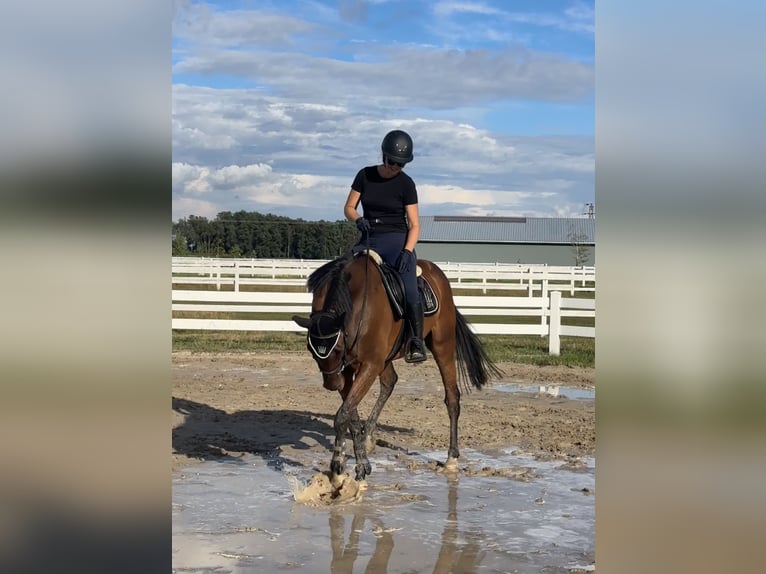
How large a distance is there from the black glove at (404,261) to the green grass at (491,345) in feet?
27.6

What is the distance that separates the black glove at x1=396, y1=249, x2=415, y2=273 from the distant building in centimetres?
5090

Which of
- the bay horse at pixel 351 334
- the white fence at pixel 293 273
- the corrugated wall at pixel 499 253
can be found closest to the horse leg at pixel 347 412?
the bay horse at pixel 351 334

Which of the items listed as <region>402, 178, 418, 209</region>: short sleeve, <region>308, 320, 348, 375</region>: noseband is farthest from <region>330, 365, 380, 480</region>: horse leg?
<region>402, 178, 418, 209</region>: short sleeve

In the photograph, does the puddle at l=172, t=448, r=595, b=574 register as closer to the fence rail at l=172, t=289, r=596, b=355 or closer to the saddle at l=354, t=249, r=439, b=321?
the saddle at l=354, t=249, r=439, b=321

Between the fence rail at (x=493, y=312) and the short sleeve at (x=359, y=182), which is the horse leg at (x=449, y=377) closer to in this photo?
the short sleeve at (x=359, y=182)

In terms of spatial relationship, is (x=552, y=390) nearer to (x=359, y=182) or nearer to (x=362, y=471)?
(x=362, y=471)

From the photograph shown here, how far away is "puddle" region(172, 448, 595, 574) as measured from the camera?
4836 mm

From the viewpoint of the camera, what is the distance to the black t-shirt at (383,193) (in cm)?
679

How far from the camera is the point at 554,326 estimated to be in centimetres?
1577
